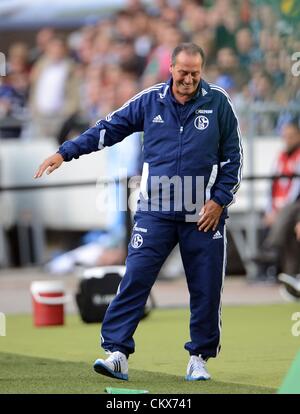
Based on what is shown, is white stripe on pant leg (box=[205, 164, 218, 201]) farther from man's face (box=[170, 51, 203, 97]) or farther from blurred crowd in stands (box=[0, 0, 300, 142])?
blurred crowd in stands (box=[0, 0, 300, 142])

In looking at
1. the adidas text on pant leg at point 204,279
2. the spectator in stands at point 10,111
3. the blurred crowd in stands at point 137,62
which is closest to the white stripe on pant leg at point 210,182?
the adidas text on pant leg at point 204,279

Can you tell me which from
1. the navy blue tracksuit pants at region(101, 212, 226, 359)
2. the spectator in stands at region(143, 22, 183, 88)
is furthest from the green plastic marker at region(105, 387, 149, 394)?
the spectator in stands at region(143, 22, 183, 88)

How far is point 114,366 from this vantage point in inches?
324

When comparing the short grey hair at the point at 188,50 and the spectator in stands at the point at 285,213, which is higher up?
the short grey hair at the point at 188,50

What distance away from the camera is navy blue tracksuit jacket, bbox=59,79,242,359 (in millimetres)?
8180

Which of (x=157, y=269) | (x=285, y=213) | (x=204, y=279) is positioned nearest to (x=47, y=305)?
(x=285, y=213)

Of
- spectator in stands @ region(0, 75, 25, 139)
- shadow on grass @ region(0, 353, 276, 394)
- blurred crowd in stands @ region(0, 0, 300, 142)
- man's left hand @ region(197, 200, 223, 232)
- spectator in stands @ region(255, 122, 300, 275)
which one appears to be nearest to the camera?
shadow on grass @ region(0, 353, 276, 394)

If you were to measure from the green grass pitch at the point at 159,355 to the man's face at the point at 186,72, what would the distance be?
5.89 ft

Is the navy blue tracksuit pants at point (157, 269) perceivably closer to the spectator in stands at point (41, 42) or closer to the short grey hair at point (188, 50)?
the short grey hair at point (188, 50)

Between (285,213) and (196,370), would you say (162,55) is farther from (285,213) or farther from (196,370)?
(196,370)

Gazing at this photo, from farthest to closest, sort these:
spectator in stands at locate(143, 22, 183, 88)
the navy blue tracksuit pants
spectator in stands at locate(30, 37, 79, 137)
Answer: spectator in stands at locate(30, 37, 79, 137) → spectator in stands at locate(143, 22, 183, 88) → the navy blue tracksuit pants

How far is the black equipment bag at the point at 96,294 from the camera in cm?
1259

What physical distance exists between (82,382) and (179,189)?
4.35ft
